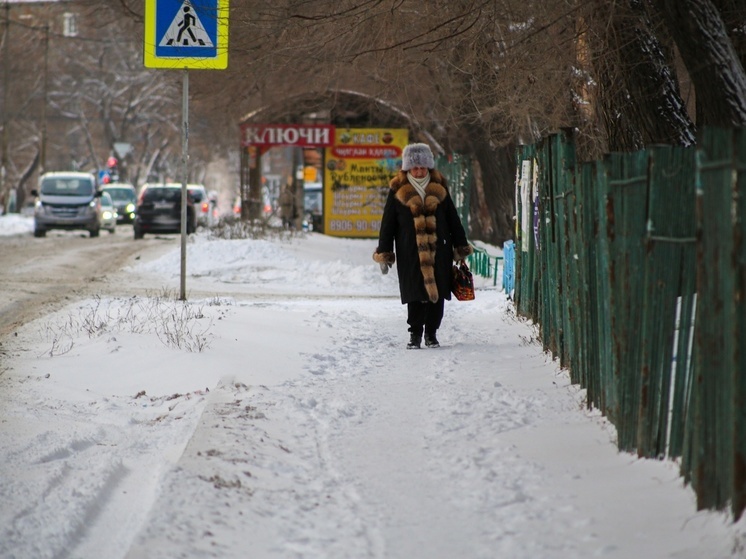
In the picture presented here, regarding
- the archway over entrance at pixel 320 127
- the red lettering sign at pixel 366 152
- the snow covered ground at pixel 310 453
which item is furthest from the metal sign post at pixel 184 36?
the red lettering sign at pixel 366 152

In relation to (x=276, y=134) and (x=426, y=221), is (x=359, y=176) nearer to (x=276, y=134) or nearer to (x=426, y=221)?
(x=276, y=134)

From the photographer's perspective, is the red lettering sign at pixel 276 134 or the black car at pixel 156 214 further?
the black car at pixel 156 214

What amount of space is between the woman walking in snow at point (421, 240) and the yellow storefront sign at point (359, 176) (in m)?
21.2

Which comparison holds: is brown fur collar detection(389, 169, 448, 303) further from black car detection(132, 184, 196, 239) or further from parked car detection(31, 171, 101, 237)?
parked car detection(31, 171, 101, 237)

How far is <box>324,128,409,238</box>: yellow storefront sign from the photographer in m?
32.0

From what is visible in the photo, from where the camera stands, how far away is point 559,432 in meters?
6.78

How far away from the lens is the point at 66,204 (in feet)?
122

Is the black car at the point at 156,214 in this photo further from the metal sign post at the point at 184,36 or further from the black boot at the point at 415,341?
the black boot at the point at 415,341

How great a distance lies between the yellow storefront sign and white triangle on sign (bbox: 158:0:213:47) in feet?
63.1

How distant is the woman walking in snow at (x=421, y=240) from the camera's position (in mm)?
10422

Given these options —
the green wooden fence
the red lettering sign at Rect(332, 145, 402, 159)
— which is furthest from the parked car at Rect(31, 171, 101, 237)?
the green wooden fence

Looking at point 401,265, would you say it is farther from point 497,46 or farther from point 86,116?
point 86,116

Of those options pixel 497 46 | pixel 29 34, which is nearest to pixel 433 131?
pixel 497 46

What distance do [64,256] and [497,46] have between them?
14436 millimetres
